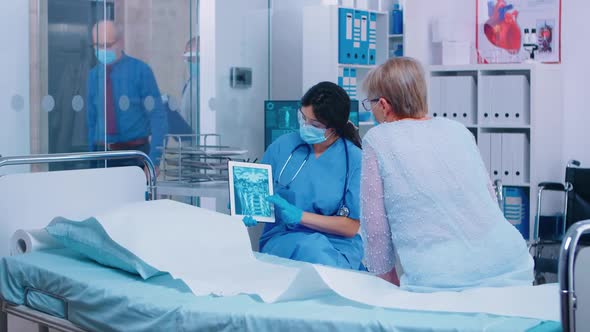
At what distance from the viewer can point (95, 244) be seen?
306 cm

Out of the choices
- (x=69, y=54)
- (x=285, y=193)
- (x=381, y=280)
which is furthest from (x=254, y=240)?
(x=381, y=280)

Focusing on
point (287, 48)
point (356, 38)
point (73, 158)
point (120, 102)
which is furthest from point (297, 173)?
point (287, 48)

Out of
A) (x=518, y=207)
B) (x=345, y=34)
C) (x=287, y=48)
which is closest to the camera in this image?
(x=345, y=34)

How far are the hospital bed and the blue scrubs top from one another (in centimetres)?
44

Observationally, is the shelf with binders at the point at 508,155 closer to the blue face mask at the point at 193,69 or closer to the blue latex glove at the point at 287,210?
the blue face mask at the point at 193,69

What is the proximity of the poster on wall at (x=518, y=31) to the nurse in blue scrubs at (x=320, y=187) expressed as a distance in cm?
293

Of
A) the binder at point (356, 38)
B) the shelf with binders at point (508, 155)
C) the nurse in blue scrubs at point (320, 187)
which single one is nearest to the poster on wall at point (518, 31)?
the shelf with binders at point (508, 155)

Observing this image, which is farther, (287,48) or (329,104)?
(287,48)

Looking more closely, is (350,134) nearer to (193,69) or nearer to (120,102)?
(120,102)

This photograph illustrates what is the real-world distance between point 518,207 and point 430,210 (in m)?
3.78

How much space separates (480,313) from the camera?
88.3 inches

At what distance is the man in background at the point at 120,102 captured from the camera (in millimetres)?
4738

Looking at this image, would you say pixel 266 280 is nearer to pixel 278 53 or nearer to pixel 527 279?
pixel 527 279

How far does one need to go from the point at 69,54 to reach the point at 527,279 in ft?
9.68
